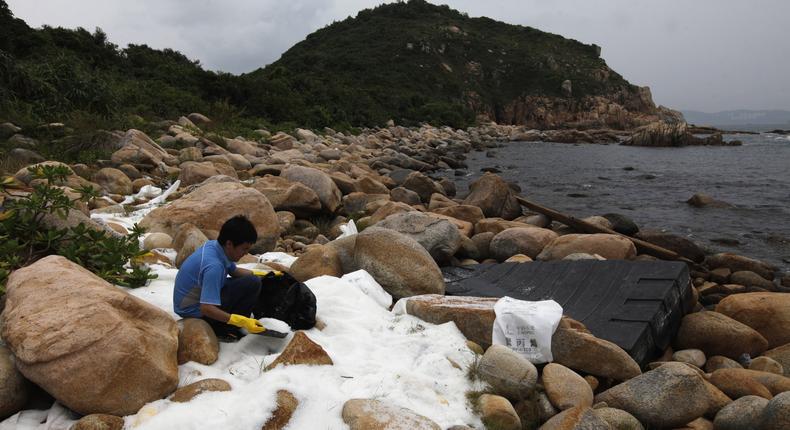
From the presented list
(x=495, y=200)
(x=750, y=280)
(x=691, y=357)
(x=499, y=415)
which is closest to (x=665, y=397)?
(x=499, y=415)

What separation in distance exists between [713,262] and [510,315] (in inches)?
215

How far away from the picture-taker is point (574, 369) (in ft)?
14.1

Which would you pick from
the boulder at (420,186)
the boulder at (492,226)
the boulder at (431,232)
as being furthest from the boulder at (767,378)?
the boulder at (420,186)

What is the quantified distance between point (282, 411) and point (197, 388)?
21.8 inches

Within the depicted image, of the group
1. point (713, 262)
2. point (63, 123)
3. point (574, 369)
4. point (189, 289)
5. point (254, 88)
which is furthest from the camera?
point (254, 88)

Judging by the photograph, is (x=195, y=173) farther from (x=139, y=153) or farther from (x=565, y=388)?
(x=565, y=388)

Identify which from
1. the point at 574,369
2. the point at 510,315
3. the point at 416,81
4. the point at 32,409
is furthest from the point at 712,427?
the point at 416,81

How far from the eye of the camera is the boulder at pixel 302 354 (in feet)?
11.9

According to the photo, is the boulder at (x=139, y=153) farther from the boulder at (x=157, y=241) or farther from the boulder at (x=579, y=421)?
the boulder at (x=579, y=421)

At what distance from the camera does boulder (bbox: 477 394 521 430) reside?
342 cm

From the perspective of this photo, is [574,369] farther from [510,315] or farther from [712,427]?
[712,427]

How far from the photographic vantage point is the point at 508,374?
3799 mm

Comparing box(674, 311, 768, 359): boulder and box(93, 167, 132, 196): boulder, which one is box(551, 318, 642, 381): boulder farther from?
box(93, 167, 132, 196): boulder

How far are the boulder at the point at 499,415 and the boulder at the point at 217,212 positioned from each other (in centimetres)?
395
